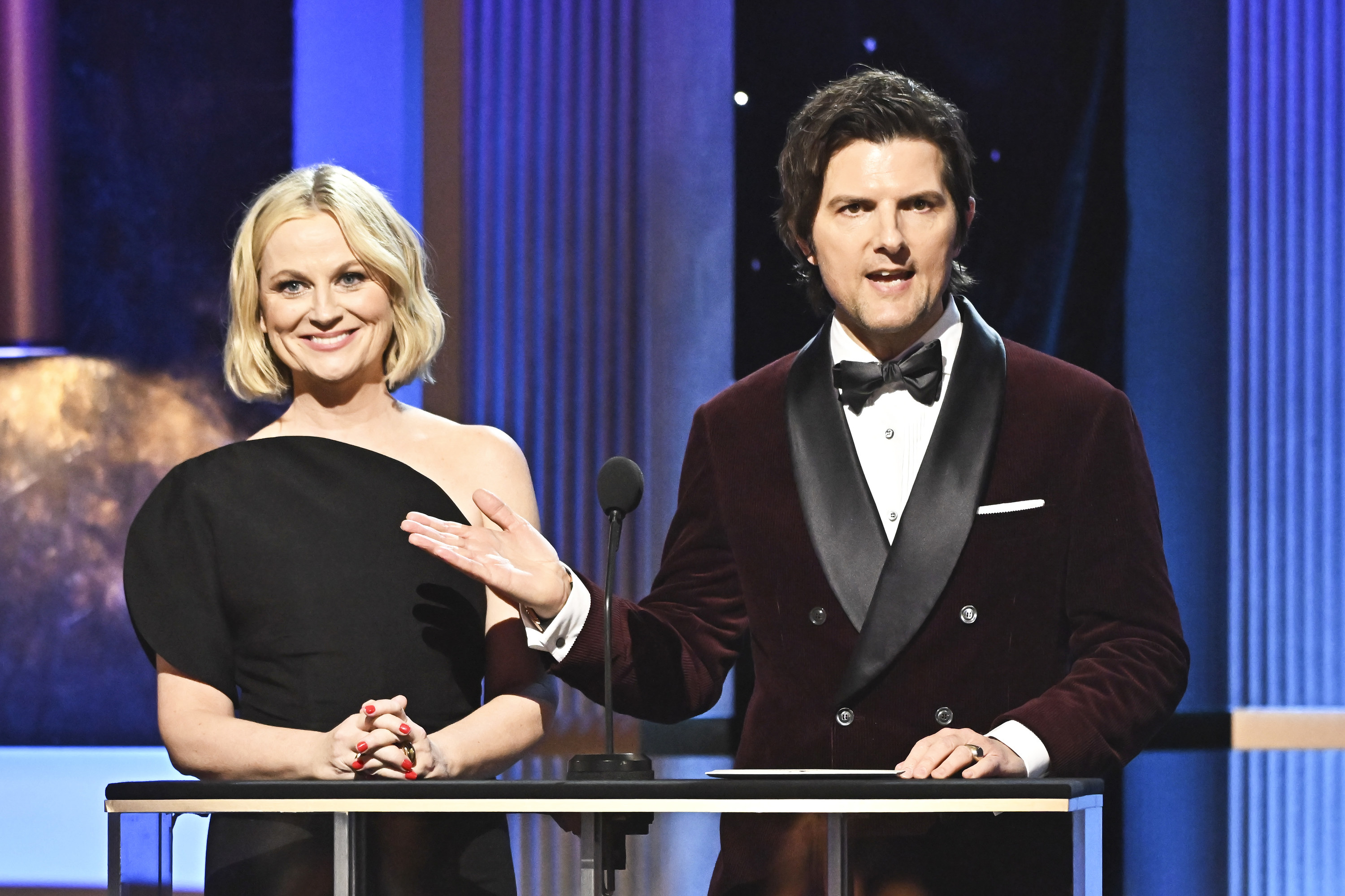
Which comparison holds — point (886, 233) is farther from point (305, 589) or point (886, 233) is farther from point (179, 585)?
point (179, 585)

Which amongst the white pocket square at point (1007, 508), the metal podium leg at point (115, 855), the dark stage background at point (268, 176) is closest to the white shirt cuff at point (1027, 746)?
the white pocket square at point (1007, 508)

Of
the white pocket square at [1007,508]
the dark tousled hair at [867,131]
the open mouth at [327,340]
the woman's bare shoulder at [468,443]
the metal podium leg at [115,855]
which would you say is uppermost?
the dark tousled hair at [867,131]

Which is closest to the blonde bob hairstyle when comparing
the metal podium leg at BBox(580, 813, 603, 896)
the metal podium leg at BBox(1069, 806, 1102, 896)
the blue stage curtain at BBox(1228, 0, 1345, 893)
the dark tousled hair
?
the dark tousled hair

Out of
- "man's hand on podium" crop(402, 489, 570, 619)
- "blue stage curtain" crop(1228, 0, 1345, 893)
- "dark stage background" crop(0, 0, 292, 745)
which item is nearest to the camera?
"man's hand on podium" crop(402, 489, 570, 619)

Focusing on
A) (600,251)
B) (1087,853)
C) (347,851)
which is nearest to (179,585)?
→ (347,851)

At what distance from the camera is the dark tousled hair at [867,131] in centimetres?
223

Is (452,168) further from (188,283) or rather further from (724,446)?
(724,446)

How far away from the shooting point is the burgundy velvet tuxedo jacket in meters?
2.06

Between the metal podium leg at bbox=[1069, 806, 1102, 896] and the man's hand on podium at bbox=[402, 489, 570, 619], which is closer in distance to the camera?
the metal podium leg at bbox=[1069, 806, 1102, 896]

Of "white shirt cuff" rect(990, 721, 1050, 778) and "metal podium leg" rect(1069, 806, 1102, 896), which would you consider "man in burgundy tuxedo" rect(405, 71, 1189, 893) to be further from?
"metal podium leg" rect(1069, 806, 1102, 896)

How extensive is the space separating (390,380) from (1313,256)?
2561 mm

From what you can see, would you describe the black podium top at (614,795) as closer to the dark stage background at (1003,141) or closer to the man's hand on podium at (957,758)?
the man's hand on podium at (957,758)

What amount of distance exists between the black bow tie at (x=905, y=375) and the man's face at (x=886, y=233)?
5 centimetres

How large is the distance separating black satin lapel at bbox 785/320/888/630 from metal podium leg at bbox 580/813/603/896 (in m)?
0.62
